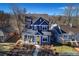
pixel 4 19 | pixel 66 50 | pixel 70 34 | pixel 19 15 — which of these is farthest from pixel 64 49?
pixel 4 19

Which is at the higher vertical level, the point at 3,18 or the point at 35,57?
the point at 3,18

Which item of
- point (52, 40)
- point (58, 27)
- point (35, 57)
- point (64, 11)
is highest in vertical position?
point (64, 11)

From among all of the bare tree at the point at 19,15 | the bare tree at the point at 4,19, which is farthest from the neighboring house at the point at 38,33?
the bare tree at the point at 4,19

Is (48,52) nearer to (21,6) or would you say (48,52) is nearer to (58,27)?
(58,27)

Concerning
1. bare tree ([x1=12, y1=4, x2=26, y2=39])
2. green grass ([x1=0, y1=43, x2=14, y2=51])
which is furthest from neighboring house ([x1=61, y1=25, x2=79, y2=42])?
green grass ([x1=0, y1=43, x2=14, y2=51])

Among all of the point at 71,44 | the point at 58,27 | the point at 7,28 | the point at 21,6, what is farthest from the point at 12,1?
the point at 71,44

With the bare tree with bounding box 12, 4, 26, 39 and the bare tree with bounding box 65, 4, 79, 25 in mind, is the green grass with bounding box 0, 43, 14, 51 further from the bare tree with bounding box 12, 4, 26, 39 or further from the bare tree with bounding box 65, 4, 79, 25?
the bare tree with bounding box 65, 4, 79, 25

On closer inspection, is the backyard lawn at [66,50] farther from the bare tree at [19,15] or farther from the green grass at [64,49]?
the bare tree at [19,15]
